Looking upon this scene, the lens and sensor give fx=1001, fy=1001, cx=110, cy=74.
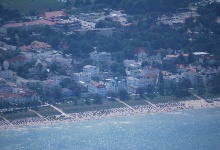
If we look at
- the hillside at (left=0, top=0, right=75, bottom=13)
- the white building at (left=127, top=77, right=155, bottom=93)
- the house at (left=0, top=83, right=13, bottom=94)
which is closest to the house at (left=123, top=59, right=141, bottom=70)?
the white building at (left=127, top=77, right=155, bottom=93)

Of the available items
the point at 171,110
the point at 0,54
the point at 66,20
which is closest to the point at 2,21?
the point at 66,20

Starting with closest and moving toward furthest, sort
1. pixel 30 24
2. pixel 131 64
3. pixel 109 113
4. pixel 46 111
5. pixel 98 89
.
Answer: pixel 46 111 → pixel 109 113 → pixel 98 89 → pixel 131 64 → pixel 30 24

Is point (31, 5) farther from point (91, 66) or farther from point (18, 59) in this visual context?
point (91, 66)

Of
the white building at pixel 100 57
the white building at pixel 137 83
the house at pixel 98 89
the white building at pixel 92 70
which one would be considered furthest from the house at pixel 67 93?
the white building at pixel 100 57

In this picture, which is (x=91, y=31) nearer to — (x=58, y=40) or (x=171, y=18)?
(x=58, y=40)

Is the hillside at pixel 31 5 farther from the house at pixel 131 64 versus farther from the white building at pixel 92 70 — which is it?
the white building at pixel 92 70

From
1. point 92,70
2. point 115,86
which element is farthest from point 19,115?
point 92,70

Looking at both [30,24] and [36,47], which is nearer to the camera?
[36,47]
